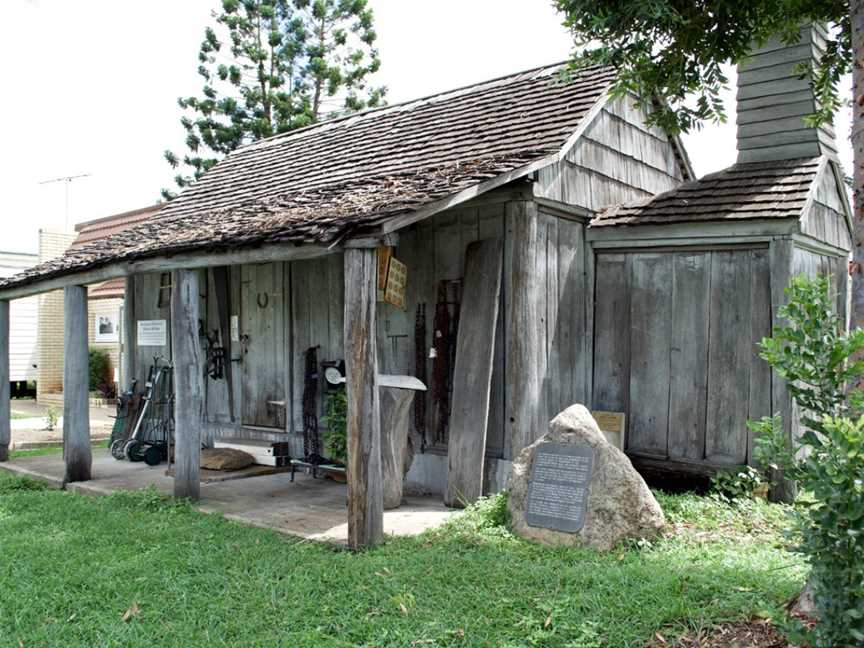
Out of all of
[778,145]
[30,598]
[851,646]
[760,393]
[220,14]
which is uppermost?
[220,14]

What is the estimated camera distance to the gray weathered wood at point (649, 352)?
771 centimetres

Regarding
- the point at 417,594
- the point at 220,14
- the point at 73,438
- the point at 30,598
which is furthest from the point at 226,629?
the point at 220,14

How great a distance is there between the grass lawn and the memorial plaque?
29 cm


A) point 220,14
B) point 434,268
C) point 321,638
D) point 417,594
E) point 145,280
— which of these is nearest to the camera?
point 321,638

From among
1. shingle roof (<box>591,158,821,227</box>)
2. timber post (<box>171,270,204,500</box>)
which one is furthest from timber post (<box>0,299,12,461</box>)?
shingle roof (<box>591,158,821,227</box>)

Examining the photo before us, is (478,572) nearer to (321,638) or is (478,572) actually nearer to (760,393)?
(321,638)

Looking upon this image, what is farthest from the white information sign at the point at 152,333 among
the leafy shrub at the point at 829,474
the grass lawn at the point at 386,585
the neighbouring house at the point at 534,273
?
the leafy shrub at the point at 829,474

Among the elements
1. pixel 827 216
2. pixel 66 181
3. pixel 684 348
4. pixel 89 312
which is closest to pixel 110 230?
pixel 89 312

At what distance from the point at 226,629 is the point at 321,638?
0.60 metres

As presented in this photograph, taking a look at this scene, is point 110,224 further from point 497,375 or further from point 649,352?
point 649,352

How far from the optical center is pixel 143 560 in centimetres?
545

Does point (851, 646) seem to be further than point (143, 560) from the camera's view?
No

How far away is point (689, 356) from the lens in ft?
24.8

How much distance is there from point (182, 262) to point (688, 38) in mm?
5138
